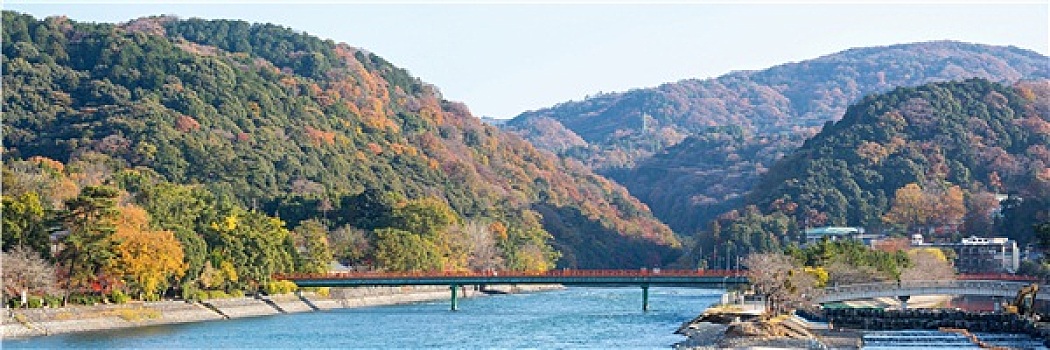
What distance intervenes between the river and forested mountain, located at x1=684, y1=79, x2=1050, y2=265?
206 feet

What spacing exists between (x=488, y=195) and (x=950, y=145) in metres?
50.3

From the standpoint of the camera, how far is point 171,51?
17612 cm

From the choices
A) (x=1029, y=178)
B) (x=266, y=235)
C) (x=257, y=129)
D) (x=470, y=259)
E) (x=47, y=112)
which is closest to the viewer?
(x=266, y=235)

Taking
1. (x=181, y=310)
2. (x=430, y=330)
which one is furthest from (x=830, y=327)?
(x=181, y=310)

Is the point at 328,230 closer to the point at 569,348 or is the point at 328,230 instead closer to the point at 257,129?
the point at 257,129

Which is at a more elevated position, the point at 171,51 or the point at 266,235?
the point at 171,51

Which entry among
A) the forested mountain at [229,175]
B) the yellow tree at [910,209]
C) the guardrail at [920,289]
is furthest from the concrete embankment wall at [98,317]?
the yellow tree at [910,209]

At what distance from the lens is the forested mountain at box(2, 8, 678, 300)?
97.9 m

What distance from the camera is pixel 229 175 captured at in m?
146

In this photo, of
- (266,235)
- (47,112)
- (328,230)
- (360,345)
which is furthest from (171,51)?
(360,345)

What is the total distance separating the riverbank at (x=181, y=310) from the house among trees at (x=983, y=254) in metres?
48.5

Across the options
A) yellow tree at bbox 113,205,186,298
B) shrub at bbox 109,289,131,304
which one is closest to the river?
shrub at bbox 109,289,131,304

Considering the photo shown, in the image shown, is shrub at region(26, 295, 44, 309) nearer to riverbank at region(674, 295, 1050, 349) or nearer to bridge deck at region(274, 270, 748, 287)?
riverbank at region(674, 295, 1050, 349)

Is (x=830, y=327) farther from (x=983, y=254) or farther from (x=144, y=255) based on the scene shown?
(x=983, y=254)
